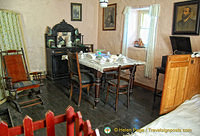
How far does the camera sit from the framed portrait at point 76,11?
212 inches

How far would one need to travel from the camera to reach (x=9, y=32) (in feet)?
12.4

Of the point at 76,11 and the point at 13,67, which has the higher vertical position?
the point at 76,11

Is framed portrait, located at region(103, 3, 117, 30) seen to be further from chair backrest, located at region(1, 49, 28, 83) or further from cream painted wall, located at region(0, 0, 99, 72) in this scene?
chair backrest, located at region(1, 49, 28, 83)

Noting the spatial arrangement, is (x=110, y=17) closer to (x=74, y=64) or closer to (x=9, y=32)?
(x=74, y=64)

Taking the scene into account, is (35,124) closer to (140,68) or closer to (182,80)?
(182,80)

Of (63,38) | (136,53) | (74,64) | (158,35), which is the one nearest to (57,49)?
(63,38)

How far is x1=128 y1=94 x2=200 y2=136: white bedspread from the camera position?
176cm

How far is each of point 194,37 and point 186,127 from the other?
2.24 m

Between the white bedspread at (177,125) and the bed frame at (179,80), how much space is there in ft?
0.97

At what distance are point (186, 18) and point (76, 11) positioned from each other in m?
3.44

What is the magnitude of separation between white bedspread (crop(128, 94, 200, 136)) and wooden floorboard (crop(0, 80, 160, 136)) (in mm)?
671

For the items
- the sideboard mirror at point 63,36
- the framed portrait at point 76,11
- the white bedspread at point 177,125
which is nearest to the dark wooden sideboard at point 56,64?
the sideboard mirror at point 63,36

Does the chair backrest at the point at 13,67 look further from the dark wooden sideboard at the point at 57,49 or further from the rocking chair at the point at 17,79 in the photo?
the dark wooden sideboard at the point at 57,49

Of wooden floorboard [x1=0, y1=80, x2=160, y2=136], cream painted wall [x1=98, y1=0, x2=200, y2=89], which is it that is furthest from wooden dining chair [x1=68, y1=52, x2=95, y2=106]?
cream painted wall [x1=98, y1=0, x2=200, y2=89]
